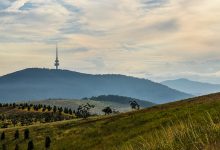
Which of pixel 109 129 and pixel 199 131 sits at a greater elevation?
pixel 199 131

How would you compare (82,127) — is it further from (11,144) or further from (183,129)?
(183,129)

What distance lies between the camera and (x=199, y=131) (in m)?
14.6

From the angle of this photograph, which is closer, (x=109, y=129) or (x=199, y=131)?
(x=199, y=131)

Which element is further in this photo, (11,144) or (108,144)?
(11,144)

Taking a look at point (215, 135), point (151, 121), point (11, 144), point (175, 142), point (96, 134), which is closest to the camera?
point (215, 135)

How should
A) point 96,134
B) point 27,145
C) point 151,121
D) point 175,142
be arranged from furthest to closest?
point 27,145 < point 96,134 < point 151,121 < point 175,142

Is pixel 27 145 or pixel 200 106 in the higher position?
pixel 200 106

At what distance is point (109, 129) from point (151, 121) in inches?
508

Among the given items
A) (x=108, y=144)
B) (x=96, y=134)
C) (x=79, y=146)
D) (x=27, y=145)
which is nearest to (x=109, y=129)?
(x=96, y=134)

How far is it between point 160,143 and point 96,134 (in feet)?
250

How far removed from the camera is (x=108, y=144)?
2955 inches

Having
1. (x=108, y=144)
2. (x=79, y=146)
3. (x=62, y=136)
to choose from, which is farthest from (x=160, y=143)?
(x=62, y=136)

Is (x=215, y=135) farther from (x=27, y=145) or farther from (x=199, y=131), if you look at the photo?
(x=27, y=145)

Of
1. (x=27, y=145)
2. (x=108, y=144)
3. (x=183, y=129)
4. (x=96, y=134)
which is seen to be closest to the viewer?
(x=183, y=129)
